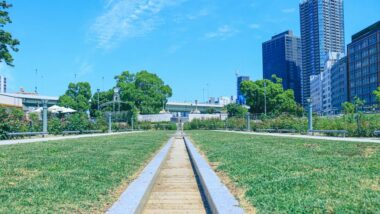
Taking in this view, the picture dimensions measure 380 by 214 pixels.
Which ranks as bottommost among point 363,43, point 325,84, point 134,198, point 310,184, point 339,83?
point 134,198

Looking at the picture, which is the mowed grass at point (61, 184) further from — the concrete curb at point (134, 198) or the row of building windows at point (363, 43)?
the row of building windows at point (363, 43)

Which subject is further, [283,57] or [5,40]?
[283,57]

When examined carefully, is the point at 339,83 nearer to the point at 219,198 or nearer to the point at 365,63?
the point at 365,63

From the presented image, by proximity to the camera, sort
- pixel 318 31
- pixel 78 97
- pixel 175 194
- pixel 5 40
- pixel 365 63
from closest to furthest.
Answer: pixel 175 194 → pixel 5 40 → pixel 78 97 → pixel 365 63 → pixel 318 31

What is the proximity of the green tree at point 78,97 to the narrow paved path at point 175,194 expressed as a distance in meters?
87.8

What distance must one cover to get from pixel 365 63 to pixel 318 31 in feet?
234

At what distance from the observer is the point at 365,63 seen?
11088 cm

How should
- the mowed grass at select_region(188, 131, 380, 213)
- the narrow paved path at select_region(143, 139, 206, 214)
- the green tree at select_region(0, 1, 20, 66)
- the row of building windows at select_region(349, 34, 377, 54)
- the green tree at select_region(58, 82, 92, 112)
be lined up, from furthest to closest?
1. the row of building windows at select_region(349, 34, 377, 54)
2. the green tree at select_region(58, 82, 92, 112)
3. the green tree at select_region(0, 1, 20, 66)
4. the narrow paved path at select_region(143, 139, 206, 214)
5. the mowed grass at select_region(188, 131, 380, 213)

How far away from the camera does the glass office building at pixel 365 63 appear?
104 metres

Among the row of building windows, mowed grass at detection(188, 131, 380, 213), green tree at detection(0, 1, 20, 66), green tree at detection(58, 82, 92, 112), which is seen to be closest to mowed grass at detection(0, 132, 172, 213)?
mowed grass at detection(188, 131, 380, 213)

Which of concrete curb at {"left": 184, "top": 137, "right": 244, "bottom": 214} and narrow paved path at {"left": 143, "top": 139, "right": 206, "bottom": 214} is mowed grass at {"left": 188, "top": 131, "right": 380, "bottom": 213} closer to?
concrete curb at {"left": 184, "top": 137, "right": 244, "bottom": 214}

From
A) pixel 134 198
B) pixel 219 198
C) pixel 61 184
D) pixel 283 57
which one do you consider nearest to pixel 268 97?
pixel 61 184

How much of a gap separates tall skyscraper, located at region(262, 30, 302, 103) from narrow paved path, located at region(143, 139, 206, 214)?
550 ft

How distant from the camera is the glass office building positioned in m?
104
